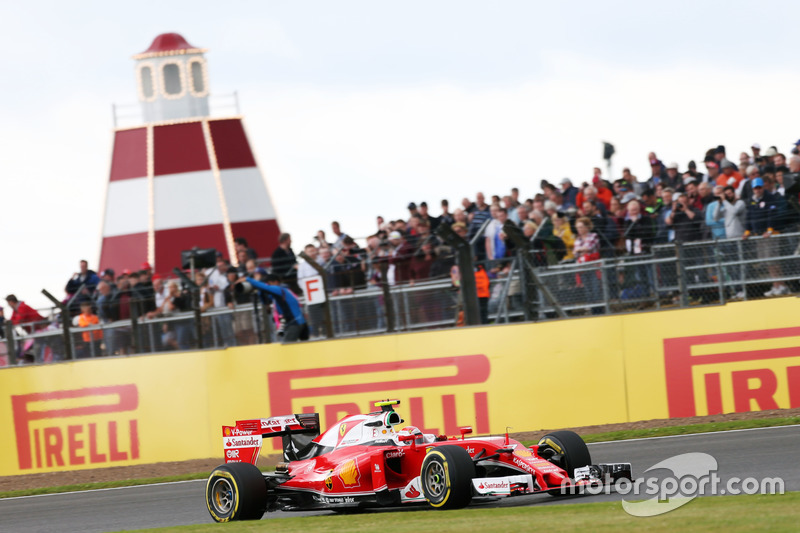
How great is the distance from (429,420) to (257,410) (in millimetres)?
2317

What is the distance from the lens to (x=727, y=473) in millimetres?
10484

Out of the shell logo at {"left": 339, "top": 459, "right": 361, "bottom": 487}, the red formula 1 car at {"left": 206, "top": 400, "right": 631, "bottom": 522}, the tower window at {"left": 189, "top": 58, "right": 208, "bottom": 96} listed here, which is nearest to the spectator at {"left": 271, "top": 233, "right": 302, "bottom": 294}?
the red formula 1 car at {"left": 206, "top": 400, "right": 631, "bottom": 522}

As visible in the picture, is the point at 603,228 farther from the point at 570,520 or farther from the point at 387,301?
the point at 570,520

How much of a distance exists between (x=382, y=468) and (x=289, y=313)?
240 inches

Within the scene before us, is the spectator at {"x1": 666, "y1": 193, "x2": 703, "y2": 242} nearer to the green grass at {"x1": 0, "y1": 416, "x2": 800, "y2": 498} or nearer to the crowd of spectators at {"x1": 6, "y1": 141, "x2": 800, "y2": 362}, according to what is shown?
the crowd of spectators at {"x1": 6, "y1": 141, "x2": 800, "y2": 362}

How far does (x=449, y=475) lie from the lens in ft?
31.3

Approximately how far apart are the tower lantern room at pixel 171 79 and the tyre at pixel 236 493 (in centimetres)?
1804

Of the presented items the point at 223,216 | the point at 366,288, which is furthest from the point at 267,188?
the point at 366,288

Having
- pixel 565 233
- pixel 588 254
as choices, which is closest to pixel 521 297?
pixel 588 254

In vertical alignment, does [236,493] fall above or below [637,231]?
below

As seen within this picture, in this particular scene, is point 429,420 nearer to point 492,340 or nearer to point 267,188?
point 492,340

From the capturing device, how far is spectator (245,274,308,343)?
1600 cm

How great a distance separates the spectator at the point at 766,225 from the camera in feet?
48.9

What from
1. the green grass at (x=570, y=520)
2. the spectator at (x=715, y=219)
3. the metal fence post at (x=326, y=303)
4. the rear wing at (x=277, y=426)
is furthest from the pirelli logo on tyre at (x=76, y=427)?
the spectator at (x=715, y=219)
